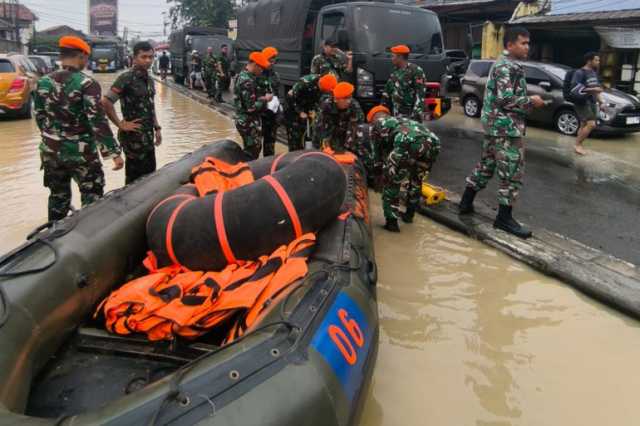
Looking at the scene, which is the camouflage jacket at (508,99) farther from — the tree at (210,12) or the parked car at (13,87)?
the tree at (210,12)

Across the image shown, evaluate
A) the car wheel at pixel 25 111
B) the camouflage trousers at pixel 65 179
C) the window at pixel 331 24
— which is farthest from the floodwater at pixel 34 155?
the window at pixel 331 24

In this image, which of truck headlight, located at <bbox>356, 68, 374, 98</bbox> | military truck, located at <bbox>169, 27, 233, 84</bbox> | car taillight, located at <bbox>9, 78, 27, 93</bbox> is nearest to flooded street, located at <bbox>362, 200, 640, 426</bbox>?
truck headlight, located at <bbox>356, 68, 374, 98</bbox>

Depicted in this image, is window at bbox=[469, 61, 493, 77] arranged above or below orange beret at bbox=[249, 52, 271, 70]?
above

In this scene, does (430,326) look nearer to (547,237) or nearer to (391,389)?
(391,389)

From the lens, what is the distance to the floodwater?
5.08m

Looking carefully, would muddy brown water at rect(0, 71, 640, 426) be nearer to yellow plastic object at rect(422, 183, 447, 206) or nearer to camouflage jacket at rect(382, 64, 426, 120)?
yellow plastic object at rect(422, 183, 447, 206)

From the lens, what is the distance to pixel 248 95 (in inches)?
232

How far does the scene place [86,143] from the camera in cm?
401

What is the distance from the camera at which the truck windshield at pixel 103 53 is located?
30.5 meters

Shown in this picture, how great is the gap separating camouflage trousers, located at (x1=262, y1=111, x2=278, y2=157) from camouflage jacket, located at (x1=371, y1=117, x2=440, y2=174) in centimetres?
205

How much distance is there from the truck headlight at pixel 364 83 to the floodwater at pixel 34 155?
10.1ft

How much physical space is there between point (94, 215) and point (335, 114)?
10.5 feet

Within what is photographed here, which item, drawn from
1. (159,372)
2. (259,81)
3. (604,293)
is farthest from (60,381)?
(259,81)

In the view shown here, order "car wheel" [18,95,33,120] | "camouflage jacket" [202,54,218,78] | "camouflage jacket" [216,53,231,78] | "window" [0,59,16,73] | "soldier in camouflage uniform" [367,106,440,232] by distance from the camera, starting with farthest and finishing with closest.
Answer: "camouflage jacket" [202,54,218,78] → "camouflage jacket" [216,53,231,78] → "car wheel" [18,95,33,120] → "window" [0,59,16,73] → "soldier in camouflage uniform" [367,106,440,232]
